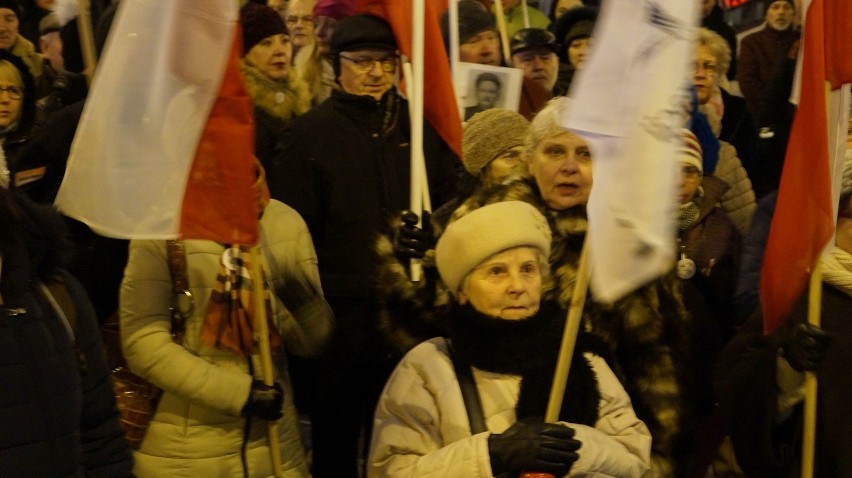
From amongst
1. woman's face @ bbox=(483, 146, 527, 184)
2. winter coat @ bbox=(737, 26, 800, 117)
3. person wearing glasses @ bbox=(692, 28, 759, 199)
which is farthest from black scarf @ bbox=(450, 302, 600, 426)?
winter coat @ bbox=(737, 26, 800, 117)

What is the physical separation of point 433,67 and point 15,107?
177cm

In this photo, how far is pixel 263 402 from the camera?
14.8 feet

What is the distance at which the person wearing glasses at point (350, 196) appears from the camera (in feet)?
18.7

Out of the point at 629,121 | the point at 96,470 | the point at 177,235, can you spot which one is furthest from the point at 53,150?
the point at 629,121

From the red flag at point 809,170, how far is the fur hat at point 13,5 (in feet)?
16.6

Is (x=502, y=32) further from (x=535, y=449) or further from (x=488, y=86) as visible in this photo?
(x=535, y=449)

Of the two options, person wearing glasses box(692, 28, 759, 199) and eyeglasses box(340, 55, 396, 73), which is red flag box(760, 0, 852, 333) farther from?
person wearing glasses box(692, 28, 759, 199)

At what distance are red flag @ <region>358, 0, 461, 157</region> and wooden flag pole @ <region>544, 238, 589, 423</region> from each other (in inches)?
88.0

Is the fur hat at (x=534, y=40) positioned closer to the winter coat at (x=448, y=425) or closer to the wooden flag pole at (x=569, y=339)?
the winter coat at (x=448, y=425)

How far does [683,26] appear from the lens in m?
3.39

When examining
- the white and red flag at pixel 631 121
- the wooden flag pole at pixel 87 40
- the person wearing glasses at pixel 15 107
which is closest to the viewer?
the white and red flag at pixel 631 121

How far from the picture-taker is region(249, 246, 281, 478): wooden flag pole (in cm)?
430

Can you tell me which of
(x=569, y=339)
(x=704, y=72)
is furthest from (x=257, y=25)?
(x=569, y=339)

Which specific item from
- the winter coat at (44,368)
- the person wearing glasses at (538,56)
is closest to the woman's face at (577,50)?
the person wearing glasses at (538,56)
